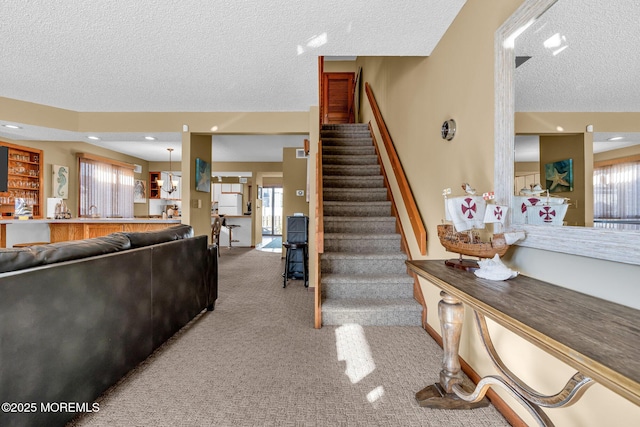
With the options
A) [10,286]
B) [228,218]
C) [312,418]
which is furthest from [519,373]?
[228,218]

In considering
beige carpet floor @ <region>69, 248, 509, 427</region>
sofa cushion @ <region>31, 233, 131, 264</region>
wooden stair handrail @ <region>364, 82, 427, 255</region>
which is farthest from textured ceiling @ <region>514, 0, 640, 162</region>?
sofa cushion @ <region>31, 233, 131, 264</region>

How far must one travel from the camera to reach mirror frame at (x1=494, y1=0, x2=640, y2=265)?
1.05 metres

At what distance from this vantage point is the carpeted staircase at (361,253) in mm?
2793

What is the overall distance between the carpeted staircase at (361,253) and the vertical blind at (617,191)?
6.24 feet

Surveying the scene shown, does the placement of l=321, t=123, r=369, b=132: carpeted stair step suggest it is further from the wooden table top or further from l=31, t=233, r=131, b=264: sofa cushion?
the wooden table top

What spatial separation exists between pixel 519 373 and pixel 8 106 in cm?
636

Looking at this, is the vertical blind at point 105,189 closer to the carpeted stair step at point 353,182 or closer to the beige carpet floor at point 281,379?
the carpeted stair step at point 353,182

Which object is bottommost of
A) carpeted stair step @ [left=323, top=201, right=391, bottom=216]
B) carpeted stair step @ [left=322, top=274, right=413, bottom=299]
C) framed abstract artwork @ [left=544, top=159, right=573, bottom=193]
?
carpeted stair step @ [left=322, top=274, right=413, bottom=299]

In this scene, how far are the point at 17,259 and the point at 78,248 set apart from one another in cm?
32

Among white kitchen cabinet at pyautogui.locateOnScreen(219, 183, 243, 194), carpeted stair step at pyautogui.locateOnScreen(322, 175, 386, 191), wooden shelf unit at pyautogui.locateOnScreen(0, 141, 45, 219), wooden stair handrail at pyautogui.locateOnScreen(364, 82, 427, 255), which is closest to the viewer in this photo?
wooden stair handrail at pyautogui.locateOnScreen(364, 82, 427, 255)

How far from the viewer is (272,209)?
45.5 feet

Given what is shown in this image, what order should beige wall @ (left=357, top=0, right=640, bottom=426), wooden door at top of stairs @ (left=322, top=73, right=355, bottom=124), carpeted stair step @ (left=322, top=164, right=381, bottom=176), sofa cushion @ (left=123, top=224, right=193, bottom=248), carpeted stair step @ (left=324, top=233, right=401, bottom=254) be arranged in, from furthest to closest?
wooden door at top of stairs @ (left=322, top=73, right=355, bottom=124), carpeted stair step @ (left=322, top=164, right=381, bottom=176), carpeted stair step @ (left=324, top=233, right=401, bottom=254), sofa cushion @ (left=123, top=224, right=193, bottom=248), beige wall @ (left=357, top=0, right=640, bottom=426)

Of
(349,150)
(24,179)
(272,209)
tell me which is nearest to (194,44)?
(349,150)

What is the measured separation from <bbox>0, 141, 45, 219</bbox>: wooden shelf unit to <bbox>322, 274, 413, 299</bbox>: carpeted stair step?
20.8 ft
